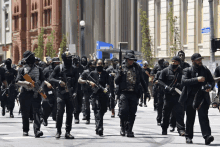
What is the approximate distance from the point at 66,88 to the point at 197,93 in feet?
9.85

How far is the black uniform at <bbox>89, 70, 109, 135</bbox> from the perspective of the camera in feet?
42.6

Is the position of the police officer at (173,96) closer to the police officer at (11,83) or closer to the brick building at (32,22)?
the police officer at (11,83)

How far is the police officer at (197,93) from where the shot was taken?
36.1 feet

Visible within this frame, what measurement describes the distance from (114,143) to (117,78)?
1934 millimetres

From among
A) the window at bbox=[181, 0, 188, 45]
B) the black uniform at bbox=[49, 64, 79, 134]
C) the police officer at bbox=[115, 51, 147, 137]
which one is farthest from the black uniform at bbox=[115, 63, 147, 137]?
the window at bbox=[181, 0, 188, 45]

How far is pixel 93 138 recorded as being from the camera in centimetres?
1230

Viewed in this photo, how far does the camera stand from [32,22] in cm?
7100

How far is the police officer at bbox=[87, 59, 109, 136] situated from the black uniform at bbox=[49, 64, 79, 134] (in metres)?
1.01

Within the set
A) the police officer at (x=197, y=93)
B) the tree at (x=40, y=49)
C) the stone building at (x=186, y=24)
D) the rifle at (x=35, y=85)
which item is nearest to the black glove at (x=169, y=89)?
the police officer at (x=197, y=93)

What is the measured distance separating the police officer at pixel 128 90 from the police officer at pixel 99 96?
2.14 feet

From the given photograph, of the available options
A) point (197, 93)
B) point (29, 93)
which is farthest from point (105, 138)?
point (197, 93)

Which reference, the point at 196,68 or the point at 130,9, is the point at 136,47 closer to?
the point at 130,9

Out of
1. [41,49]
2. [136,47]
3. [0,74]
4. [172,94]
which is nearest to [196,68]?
[172,94]

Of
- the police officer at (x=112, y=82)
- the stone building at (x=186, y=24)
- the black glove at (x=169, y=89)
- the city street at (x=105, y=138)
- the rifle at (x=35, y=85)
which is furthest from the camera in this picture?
the stone building at (x=186, y=24)
